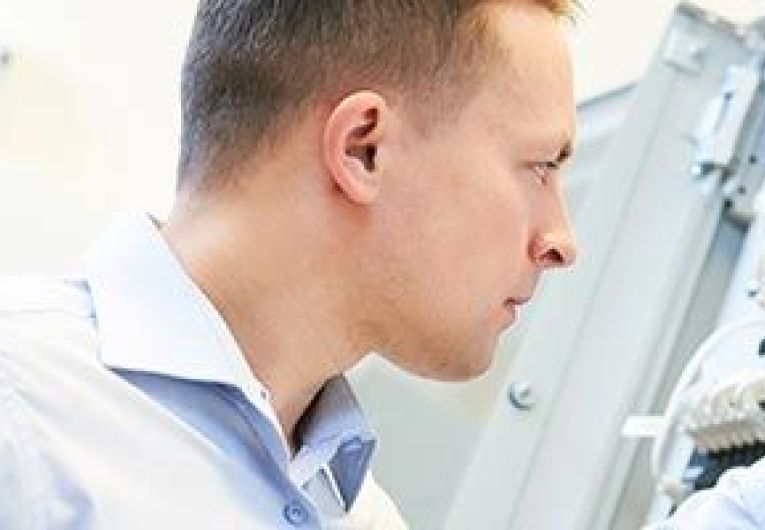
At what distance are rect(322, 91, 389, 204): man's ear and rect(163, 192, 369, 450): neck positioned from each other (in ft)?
0.15

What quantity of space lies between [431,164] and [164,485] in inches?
11.6

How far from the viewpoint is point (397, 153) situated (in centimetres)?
92

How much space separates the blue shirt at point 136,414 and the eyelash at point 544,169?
228mm

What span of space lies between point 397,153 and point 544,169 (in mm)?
115

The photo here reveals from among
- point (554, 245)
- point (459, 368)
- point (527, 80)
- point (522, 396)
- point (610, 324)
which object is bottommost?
point (522, 396)

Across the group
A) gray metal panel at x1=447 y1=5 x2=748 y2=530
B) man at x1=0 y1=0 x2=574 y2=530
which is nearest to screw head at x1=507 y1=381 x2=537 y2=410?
gray metal panel at x1=447 y1=5 x2=748 y2=530

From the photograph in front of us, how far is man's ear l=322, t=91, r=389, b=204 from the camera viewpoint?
35.4 inches

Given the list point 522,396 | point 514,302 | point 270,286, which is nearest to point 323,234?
point 270,286

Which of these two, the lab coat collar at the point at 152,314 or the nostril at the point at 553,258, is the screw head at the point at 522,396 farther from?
the lab coat collar at the point at 152,314

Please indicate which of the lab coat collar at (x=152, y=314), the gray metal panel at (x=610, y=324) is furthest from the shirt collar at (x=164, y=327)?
the gray metal panel at (x=610, y=324)

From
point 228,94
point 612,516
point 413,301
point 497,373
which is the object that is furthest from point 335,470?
point 497,373

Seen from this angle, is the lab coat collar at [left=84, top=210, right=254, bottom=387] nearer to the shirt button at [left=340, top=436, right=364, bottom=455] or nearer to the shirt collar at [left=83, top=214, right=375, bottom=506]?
the shirt collar at [left=83, top=214, right=375, bottom=506]

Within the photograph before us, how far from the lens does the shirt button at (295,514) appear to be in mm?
838

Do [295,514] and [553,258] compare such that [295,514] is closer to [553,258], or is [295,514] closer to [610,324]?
[553,258]
